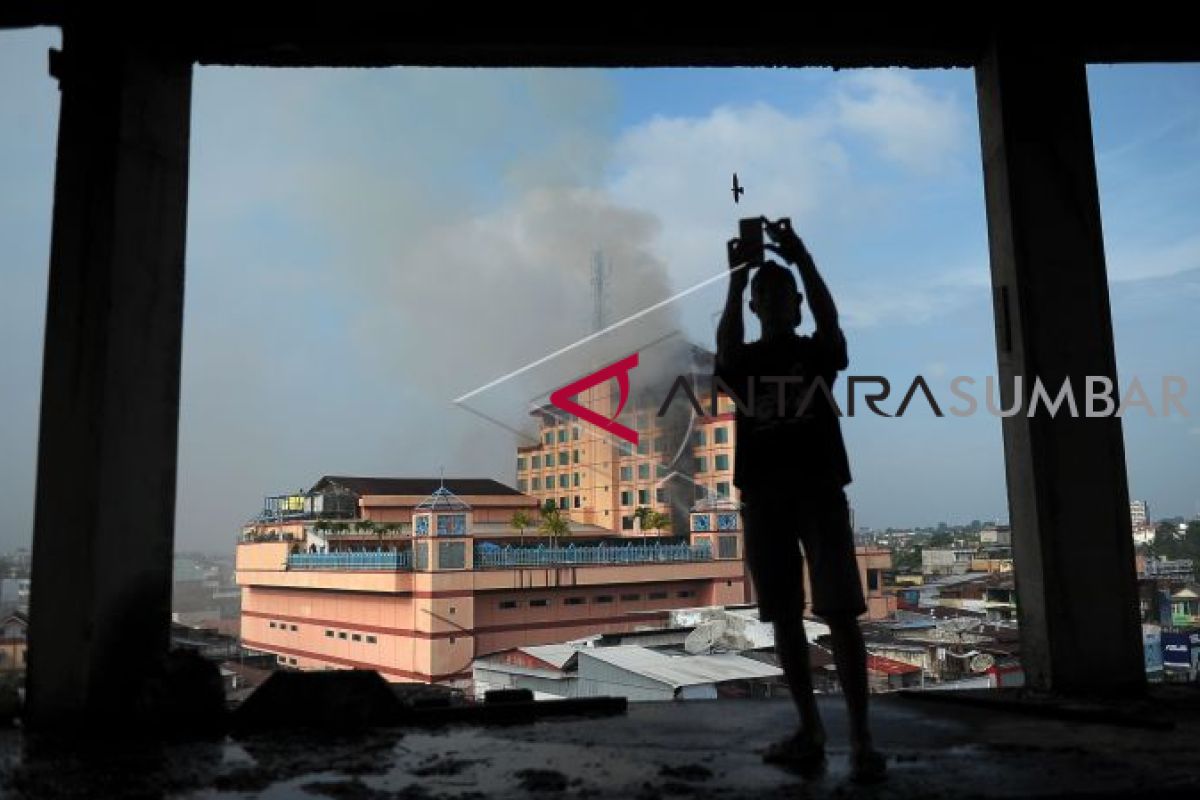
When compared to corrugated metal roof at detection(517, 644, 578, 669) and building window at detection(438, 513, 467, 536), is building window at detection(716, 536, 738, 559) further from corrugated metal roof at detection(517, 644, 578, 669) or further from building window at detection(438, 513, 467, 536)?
corrugated metal roof at detection(517, 644, 578, 669)

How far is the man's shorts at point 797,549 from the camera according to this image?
5.39 ft

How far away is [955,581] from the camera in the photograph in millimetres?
38844

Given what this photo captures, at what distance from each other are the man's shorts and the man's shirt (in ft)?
0.12

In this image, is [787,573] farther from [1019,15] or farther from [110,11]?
[110,11]

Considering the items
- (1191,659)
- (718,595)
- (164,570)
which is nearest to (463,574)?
(718,595)

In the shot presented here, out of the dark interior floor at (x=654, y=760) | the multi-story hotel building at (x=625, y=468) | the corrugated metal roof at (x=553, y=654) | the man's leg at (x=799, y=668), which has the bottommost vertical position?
the corrugated metal roof at (x=553, y=654)

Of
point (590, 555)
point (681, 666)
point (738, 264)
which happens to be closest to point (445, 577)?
point (590, 555)

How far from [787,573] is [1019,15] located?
7.57 ft

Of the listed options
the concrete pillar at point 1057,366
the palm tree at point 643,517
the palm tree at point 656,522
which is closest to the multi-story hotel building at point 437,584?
the palm tree at point 643,517

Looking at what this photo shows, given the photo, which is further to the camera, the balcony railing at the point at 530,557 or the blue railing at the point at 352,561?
the balcony railing at the point at 530,557

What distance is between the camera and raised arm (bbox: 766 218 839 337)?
177cm

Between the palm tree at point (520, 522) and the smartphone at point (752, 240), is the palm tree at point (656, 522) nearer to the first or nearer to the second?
the palm tree at point (520, 522)

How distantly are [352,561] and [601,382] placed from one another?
42.7 ft

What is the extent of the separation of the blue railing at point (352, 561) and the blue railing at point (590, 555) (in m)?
2.93
